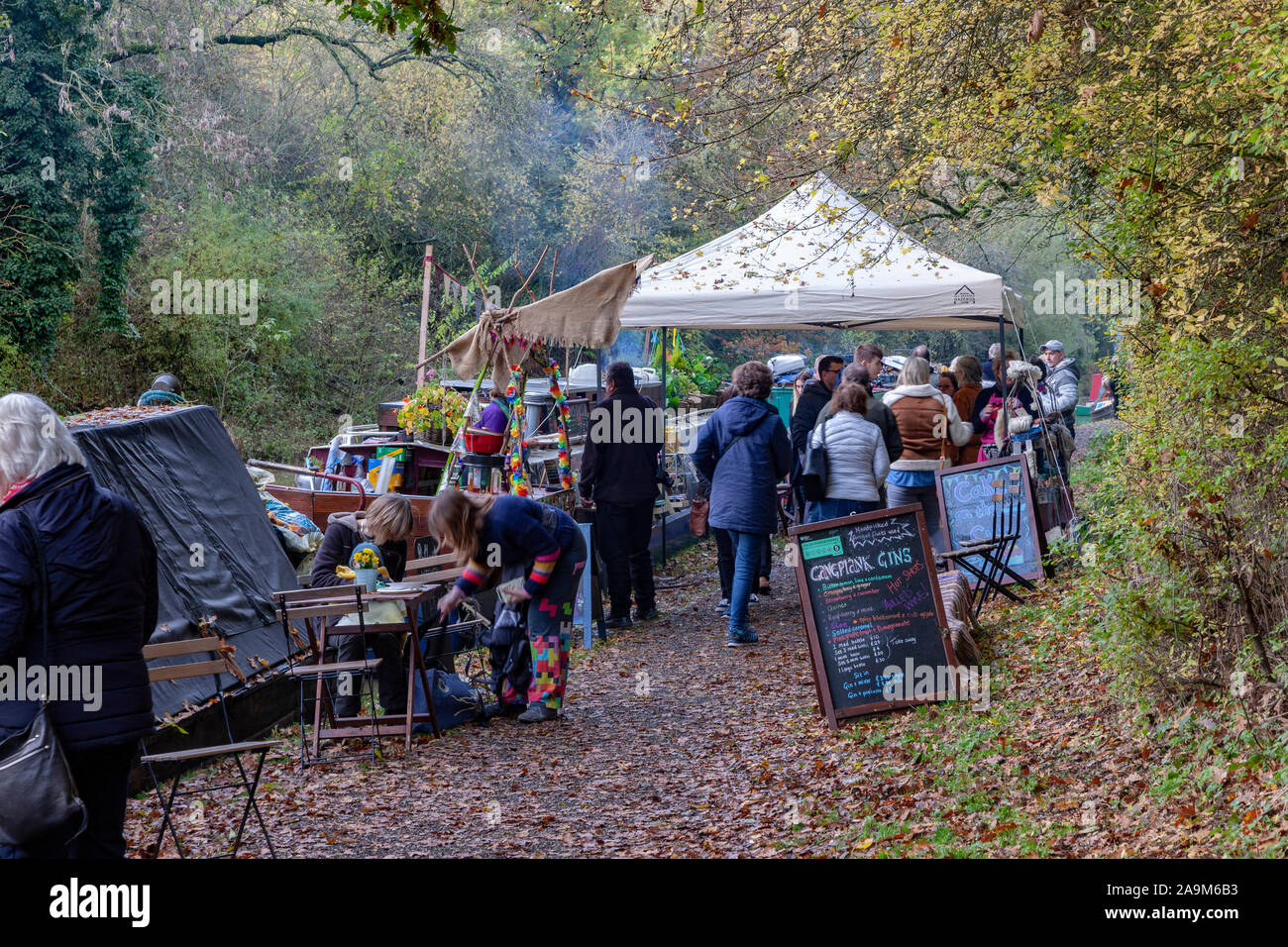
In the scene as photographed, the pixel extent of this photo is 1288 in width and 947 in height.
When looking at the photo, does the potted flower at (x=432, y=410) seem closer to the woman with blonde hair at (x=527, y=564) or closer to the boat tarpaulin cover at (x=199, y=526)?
the boat tarpaulin cover at (x=199, y=526)

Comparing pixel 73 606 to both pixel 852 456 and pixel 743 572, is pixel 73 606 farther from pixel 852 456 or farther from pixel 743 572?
pixel 852 456

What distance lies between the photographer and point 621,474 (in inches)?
420

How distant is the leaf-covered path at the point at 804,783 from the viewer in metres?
5.00

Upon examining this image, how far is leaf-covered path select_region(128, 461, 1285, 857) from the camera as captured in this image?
16.4ft

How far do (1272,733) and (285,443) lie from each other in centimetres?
2131

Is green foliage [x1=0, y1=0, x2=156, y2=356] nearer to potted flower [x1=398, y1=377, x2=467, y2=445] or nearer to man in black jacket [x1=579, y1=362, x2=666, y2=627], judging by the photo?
potted flower [x1=398, y1=377, x2=467, y2=445]

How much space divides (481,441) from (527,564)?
330 centimetres

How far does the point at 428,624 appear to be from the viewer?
8250 millimetres

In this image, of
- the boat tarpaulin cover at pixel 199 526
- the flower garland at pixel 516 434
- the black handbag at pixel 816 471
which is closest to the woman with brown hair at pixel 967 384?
the black handbag at pixel 816 471

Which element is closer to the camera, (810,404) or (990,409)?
(810,404)

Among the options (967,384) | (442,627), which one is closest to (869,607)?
(442,627)

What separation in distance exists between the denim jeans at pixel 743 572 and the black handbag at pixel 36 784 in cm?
635

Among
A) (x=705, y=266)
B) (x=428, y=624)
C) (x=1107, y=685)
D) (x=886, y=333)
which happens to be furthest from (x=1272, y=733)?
(x=886, y=333)
